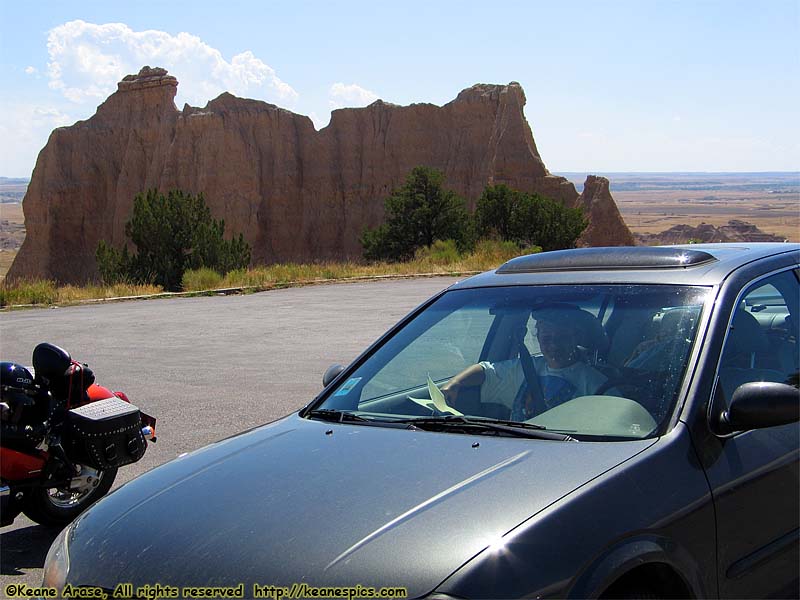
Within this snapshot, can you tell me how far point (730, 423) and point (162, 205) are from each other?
3691 cm

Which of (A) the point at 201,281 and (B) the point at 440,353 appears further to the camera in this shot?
(A) the point at 201,281

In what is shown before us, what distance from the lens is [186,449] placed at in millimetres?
7051

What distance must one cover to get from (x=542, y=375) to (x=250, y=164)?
6384cm

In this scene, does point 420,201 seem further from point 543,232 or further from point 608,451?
point 608,451

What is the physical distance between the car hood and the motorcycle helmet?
7.05 ft

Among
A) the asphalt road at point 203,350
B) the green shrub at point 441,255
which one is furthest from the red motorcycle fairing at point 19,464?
the green shrub at point 441,255

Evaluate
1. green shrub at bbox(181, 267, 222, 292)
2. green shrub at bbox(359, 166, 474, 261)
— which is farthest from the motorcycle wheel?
green shrub at bbox(359, 166, 474, 261)

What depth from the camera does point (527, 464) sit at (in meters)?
2.98

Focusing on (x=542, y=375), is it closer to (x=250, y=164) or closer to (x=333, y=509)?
(x=333, y=509)

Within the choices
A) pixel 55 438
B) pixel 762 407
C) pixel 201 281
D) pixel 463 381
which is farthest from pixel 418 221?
pixel 762 407

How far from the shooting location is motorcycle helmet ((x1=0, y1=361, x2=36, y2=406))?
5.28 meters

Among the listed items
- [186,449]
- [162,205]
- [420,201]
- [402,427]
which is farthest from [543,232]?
[402,427]

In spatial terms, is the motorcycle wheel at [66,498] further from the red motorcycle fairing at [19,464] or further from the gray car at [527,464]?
the gray car at [527,464]

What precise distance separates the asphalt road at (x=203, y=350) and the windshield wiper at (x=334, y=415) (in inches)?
72.8
